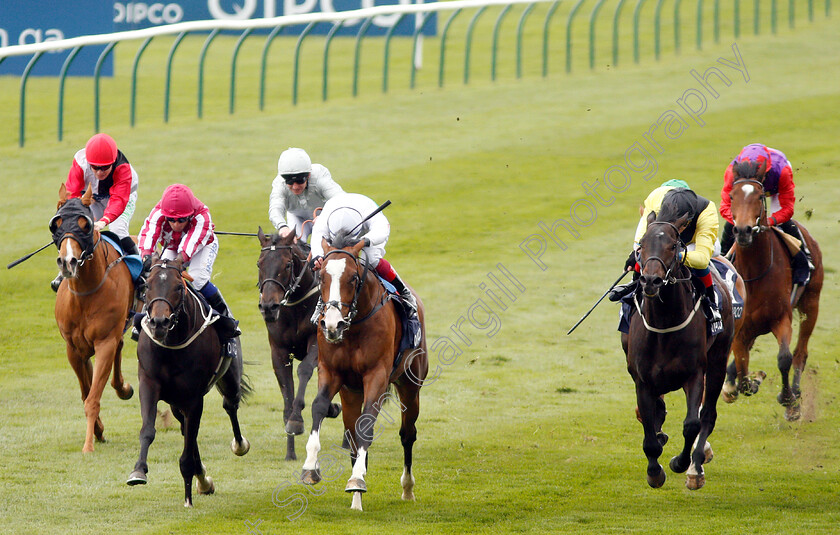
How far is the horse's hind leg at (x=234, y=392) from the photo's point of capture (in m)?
8.14

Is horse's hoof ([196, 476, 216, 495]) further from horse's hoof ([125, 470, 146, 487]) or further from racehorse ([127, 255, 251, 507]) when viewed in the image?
horse's hoof ([125, 470, 146, 487])

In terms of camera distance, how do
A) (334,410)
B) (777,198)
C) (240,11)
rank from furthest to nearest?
(240,11) → (777,198) → (334,410)

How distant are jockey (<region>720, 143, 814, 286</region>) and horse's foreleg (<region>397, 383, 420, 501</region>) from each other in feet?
10.6

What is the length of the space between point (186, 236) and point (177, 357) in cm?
88

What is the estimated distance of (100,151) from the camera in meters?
8.78

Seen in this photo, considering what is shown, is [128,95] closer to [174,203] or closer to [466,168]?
[466,168]

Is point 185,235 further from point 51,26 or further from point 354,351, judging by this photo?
point 51,26

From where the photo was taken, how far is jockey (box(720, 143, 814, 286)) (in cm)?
923

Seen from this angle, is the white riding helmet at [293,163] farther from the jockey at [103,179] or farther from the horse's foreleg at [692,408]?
the horse's foreleg at [692,408]

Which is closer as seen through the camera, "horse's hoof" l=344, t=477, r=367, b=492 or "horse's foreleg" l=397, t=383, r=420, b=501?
"horse's hoof" l=344, t=477, r=367, b=492

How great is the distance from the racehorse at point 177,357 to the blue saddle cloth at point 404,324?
1.24 meters

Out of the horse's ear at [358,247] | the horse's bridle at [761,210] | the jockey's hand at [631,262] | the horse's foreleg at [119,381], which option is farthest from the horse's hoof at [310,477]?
the horse's bridle at [761,210]

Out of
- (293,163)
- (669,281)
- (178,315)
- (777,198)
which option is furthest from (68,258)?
(777,198)

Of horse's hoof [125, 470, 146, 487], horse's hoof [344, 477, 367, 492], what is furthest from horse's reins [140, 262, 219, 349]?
horse's hoof [344, 477, 367, 492]
